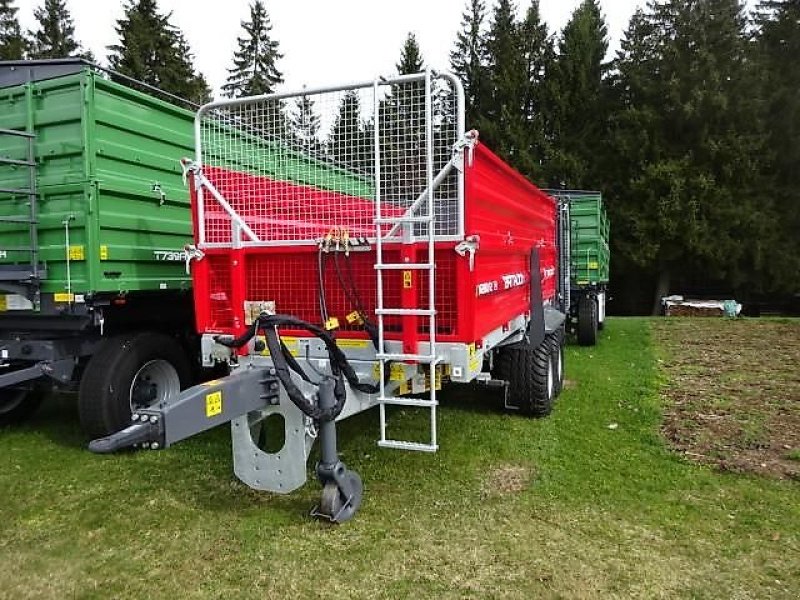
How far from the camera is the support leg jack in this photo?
346 cm

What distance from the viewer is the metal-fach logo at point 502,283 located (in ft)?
12.6

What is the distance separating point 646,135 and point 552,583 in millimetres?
24892

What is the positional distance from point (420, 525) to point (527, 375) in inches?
94.2

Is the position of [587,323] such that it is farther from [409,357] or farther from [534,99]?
[534,99]

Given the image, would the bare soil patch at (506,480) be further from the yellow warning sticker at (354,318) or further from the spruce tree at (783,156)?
the spruce tree at (783,156)

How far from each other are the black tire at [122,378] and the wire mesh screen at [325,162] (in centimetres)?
137

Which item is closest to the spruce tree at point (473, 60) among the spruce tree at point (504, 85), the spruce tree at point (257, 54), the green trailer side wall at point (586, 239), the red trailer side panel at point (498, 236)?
the spruce tree at point (504, 85)

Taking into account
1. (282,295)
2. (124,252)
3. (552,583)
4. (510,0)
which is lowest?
(552,583)

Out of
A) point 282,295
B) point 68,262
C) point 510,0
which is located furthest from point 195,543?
point 510,0

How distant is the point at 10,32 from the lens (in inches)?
1158

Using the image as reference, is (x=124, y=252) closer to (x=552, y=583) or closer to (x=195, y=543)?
(x=195, y=543)

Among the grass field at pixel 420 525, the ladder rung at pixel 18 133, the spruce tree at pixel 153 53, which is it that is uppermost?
the spruce tree at pixel 153 53

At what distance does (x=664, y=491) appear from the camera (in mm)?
4074

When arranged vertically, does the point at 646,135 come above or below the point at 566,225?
above
